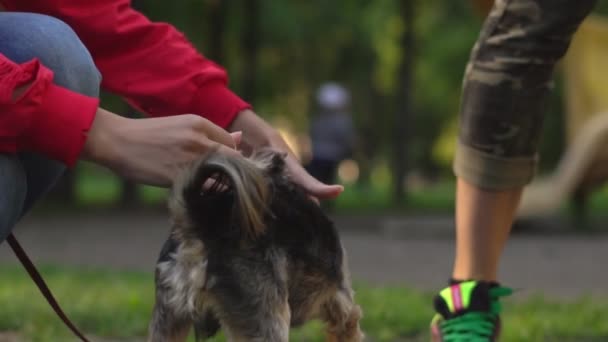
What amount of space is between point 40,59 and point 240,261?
0.61 metres

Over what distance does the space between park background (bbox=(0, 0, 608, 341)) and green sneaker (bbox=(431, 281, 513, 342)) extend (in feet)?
3.21

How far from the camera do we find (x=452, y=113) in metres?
43.4

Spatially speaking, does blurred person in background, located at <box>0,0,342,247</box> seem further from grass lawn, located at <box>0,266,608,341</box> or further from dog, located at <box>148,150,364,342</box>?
grass lawn, located at <box>0,266,608,341</box>

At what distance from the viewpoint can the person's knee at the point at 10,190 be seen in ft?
7.83

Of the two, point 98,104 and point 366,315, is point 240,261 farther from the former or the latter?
point 366,315

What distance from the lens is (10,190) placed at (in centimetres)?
243

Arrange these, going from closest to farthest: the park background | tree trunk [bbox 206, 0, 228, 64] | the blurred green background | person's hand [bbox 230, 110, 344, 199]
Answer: person's hand [bbox 230, 110, 344, 199], the park background, tree trunk [bbox 206, 0, 228, 64], the blurred green background

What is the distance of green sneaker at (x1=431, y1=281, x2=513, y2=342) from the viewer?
11.6 feet

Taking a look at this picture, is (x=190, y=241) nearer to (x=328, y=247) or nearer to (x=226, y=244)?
(x=226, y=244)

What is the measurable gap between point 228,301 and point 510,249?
893cm

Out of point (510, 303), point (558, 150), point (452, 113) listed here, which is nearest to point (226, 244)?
point (510, 303)

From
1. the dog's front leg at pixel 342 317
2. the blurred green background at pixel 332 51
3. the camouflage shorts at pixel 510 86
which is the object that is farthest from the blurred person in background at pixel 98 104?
the blurred green background at pixel 332 51

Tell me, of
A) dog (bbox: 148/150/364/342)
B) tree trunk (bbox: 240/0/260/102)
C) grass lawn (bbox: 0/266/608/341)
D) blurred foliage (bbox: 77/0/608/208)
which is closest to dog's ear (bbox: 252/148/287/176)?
dog (bbox: 148/150/364/342)

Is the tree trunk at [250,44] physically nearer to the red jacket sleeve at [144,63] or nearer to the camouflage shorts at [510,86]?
the camouflage shorts at [510,86]
